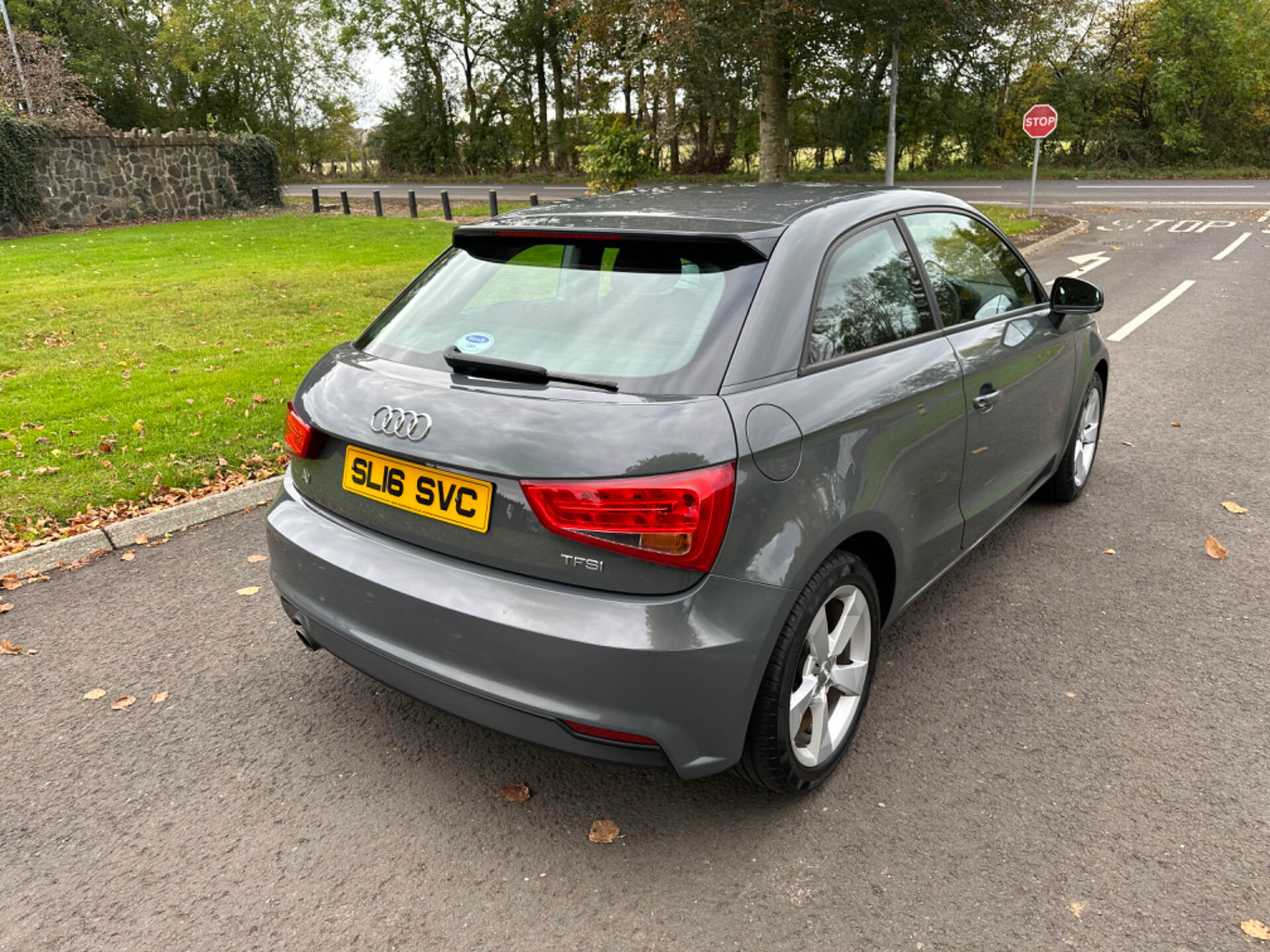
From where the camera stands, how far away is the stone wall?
20766mm

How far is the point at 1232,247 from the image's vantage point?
1538 cm

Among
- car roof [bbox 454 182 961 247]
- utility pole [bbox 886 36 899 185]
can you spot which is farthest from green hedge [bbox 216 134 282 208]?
car roof [bbox 454 182 961 247]

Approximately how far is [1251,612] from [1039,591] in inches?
30.9

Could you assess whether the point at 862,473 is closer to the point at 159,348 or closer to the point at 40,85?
the point at 159,348

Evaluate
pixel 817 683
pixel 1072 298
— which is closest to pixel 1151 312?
pixel 1072 298

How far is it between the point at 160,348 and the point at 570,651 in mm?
7763

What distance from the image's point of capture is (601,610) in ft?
7.03

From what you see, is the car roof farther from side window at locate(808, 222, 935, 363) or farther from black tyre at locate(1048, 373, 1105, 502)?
black tyre at locate(1048, 373, 1105, 502)

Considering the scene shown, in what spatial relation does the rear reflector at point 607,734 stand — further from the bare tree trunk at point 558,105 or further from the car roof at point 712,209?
the bare tree trunk at point 558,105

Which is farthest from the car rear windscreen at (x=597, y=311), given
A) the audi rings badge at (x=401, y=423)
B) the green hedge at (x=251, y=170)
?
the green hedge at (x=251, y=170)

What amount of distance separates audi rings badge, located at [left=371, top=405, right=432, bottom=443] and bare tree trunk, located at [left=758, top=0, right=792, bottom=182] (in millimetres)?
15187

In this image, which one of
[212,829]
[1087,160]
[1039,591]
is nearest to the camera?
[212,829]

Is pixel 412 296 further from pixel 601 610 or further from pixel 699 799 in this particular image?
pixel 699 799

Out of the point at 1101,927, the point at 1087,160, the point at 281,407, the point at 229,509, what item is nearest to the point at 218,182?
the point at 281,407
